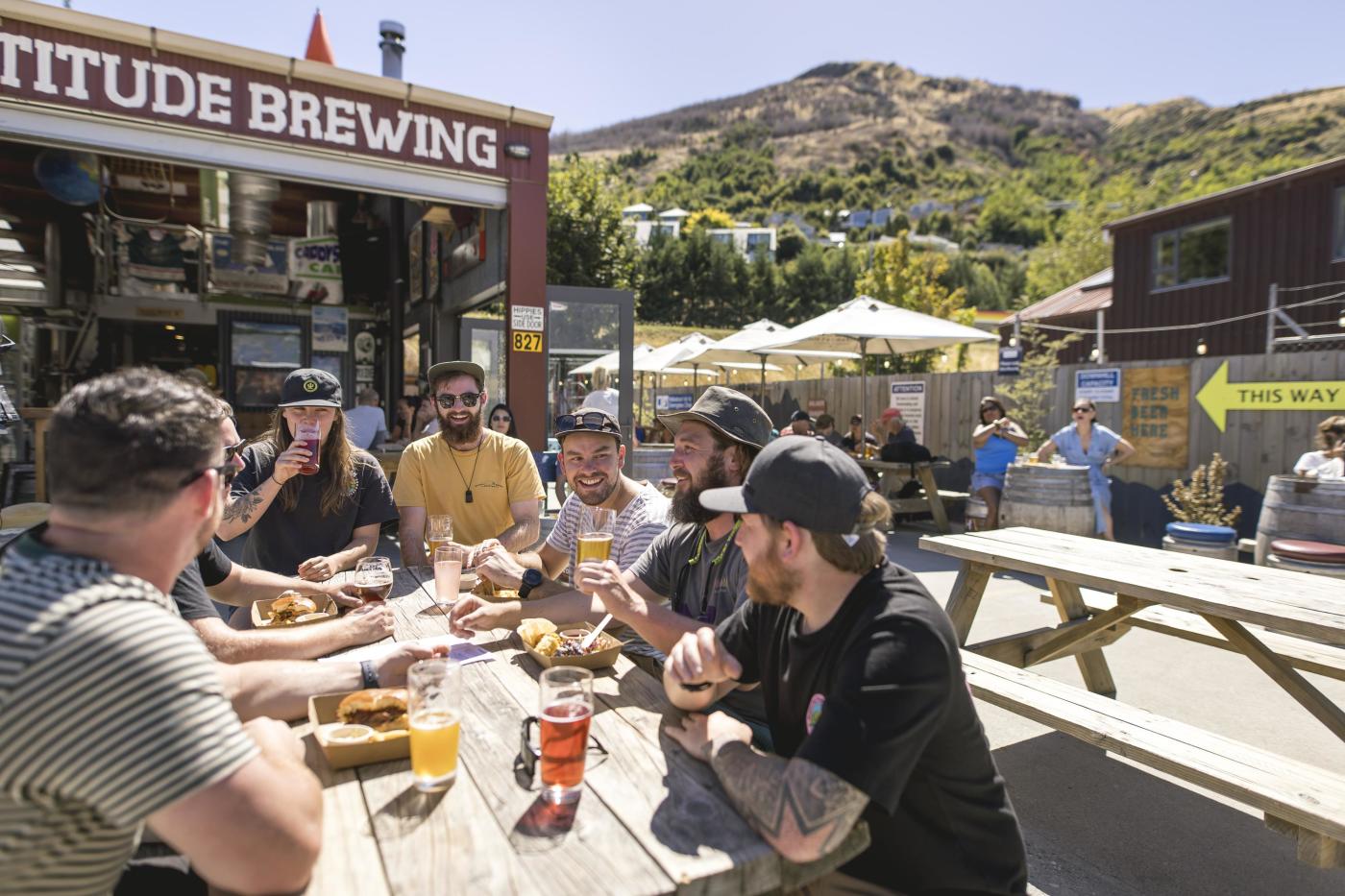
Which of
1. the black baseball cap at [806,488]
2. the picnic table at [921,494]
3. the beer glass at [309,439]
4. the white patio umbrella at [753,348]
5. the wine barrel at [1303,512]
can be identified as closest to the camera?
the black baseball cap at [806,488]

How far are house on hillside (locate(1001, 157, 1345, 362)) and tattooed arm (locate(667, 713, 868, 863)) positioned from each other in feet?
51.8

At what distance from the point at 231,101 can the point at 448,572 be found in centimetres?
527

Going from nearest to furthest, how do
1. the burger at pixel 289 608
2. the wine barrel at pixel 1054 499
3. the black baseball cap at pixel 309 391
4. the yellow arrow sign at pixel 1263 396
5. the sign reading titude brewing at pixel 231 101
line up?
the burger at pixel 289 608 → the black baseball cap at pixel 309 391 → the sign reading titude brewing at pixel 231 101 → the wine barrel at pixel 1054 499 → the yellow arrow sign at pixel 1263 396

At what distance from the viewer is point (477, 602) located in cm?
245

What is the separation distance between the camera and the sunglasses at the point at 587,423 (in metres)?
3.03

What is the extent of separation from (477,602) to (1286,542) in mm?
5419

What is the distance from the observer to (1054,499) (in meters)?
6.73

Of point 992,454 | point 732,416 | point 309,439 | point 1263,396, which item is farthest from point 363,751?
point 1263,396

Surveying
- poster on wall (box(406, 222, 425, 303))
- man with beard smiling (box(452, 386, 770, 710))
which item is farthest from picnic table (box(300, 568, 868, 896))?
poster on wall (box(406, 222, 425, 303))

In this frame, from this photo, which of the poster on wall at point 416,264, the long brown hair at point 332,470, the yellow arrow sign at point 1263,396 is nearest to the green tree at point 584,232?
the poster on wall at point 416,264

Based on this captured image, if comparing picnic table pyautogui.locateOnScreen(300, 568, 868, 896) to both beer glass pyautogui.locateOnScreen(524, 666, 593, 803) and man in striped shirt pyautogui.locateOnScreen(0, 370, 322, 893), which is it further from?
man in striped shirt pyautogui.locateOnScreen(0, 370, 322, 893)

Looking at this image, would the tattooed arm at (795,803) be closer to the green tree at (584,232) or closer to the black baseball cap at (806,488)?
the black baseball cap at (806,488)

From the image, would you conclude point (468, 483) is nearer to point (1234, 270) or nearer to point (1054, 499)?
point (1054, 499)

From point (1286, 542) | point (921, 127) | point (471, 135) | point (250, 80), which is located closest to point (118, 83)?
point (250, 80)
